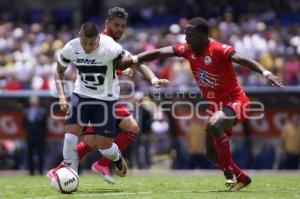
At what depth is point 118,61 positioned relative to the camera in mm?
11867

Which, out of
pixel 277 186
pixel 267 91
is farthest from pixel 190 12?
pixel 277 186

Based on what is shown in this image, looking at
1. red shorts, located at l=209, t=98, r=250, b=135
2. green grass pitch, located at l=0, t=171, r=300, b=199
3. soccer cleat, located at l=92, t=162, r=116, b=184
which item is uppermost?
red shorts, located at l=209, t=98, r=250, b=135

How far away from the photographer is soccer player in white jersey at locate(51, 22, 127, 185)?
1155 cm

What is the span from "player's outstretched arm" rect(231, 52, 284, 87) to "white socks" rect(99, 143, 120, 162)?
7.02ft

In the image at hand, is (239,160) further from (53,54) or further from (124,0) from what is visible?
(124,0)

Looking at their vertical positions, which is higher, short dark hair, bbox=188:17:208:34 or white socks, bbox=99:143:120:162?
short dark hair, bbox=188:17:208:34

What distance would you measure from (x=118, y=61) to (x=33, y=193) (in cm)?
217

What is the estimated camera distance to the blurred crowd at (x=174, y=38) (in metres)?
22.4

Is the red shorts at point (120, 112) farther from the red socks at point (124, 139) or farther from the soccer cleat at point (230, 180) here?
the soccer cleat at point (230, 180)

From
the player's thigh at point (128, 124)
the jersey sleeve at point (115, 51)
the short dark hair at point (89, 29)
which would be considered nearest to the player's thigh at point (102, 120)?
the jersey sleeve at point (115, 51)

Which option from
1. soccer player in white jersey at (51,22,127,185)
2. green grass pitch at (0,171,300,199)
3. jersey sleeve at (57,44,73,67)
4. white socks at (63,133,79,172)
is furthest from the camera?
jersey sleeve at (57,44,73,67)

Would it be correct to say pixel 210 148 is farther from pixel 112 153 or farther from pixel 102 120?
pixel 102 120

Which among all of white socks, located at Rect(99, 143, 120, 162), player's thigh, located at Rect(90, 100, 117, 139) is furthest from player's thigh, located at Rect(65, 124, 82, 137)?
white socks, located at Rect(99, 143, 120, 162)

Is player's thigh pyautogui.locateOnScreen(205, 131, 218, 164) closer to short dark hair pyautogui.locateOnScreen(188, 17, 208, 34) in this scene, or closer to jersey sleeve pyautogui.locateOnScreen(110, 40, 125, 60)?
short dark hair pyautogui.locateOnScreen(188, 17, 208, 34)
